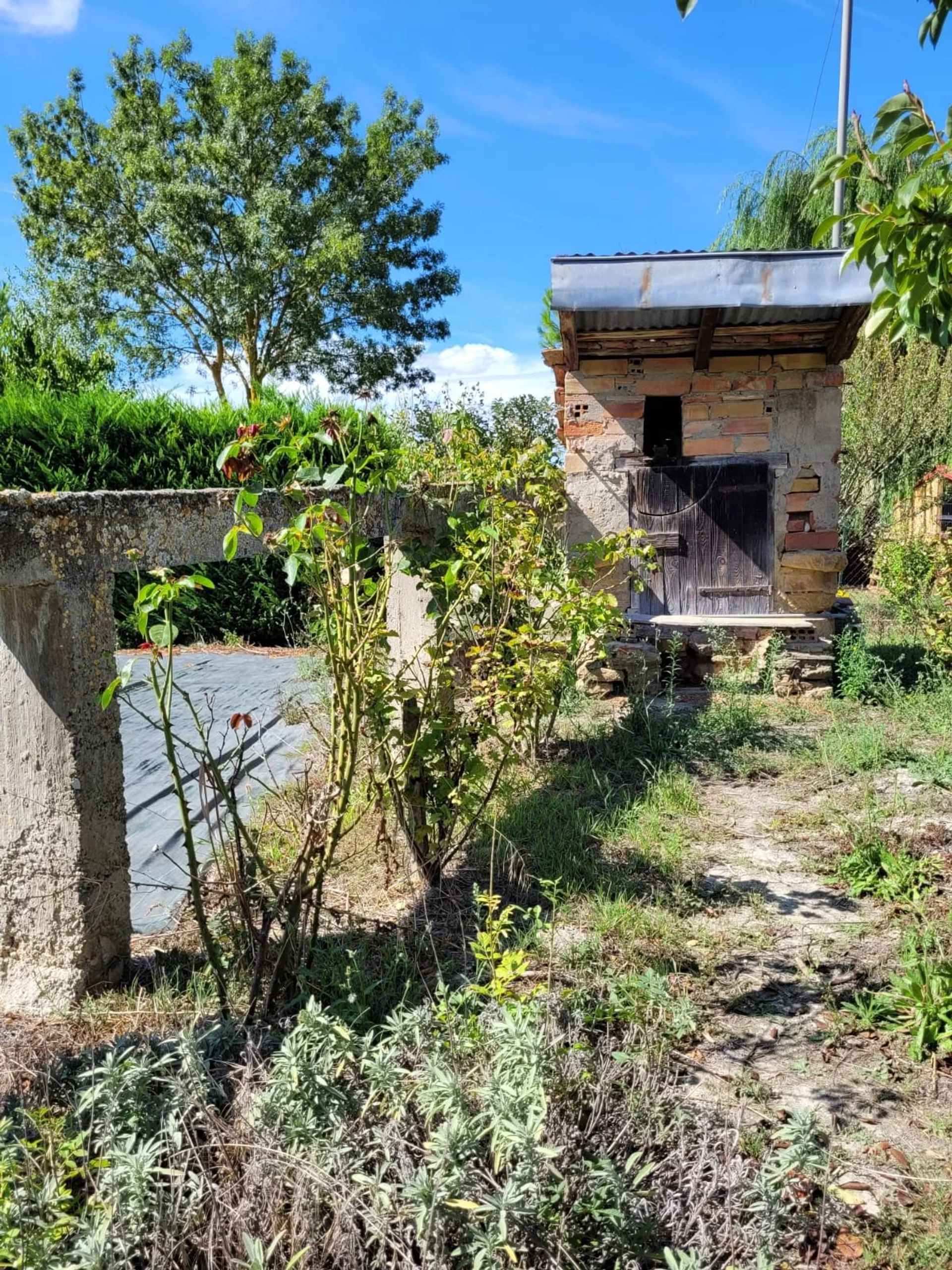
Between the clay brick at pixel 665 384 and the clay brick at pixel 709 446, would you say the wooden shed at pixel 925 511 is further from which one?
the clay brick at pixel 665 384

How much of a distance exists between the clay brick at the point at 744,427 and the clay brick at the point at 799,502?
1.84ft

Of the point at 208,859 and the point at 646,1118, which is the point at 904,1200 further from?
the point at 208,859

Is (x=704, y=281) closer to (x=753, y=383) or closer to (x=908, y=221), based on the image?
(x=753, y=383)

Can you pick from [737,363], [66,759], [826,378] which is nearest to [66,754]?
[66,759]

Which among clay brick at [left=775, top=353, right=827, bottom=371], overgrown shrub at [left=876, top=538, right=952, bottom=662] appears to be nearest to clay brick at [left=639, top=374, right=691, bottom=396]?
clay brick at [left=775, top=353, right=827, bottom=371]

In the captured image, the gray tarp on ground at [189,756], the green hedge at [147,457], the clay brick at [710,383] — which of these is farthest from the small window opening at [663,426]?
the gray tarp on ground at [189,756]

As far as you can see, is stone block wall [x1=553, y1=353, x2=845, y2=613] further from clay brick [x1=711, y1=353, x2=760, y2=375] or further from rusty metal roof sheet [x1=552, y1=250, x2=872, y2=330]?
rusty metal roof sheet [x1=552, y1=250, x2=872, y2=330]

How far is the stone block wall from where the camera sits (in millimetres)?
7363

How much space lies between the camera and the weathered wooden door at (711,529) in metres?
7.51

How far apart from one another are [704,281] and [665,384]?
1.11 metres

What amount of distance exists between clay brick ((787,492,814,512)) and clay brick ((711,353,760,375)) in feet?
3.36

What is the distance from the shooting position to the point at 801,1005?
299 cm

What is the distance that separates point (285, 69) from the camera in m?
20.3

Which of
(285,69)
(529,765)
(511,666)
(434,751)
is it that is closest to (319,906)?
(434,751)
